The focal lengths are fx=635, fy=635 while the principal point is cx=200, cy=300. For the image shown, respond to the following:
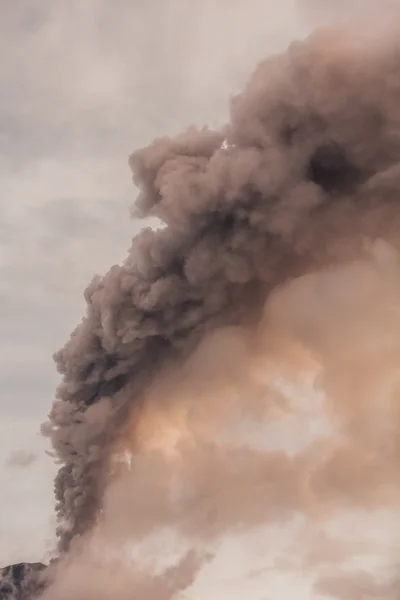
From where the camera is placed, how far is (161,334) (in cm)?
3394

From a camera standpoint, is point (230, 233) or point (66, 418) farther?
point (66, 418)

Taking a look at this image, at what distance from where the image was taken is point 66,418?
116 feet

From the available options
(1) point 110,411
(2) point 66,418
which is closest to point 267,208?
(1) point 110,411

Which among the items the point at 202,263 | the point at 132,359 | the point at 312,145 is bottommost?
the point at 132,359

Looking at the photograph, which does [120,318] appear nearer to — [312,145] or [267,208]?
[267,208]

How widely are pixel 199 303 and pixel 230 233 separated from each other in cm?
410

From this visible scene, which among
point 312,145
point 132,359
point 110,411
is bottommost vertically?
point 110,411

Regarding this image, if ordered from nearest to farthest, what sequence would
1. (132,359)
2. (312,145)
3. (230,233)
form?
(312,145) → (230,233) → (132,359)

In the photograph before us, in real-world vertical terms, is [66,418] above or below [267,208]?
below

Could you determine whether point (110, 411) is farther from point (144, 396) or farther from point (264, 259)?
point (264, 259)

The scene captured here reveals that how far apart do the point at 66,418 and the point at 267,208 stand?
1598 cm

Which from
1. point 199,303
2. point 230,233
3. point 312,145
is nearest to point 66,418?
point 199,303

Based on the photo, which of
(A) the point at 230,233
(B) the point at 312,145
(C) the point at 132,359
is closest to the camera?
(B) the point at 312,145

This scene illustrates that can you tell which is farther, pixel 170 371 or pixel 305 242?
pixel 170 371
